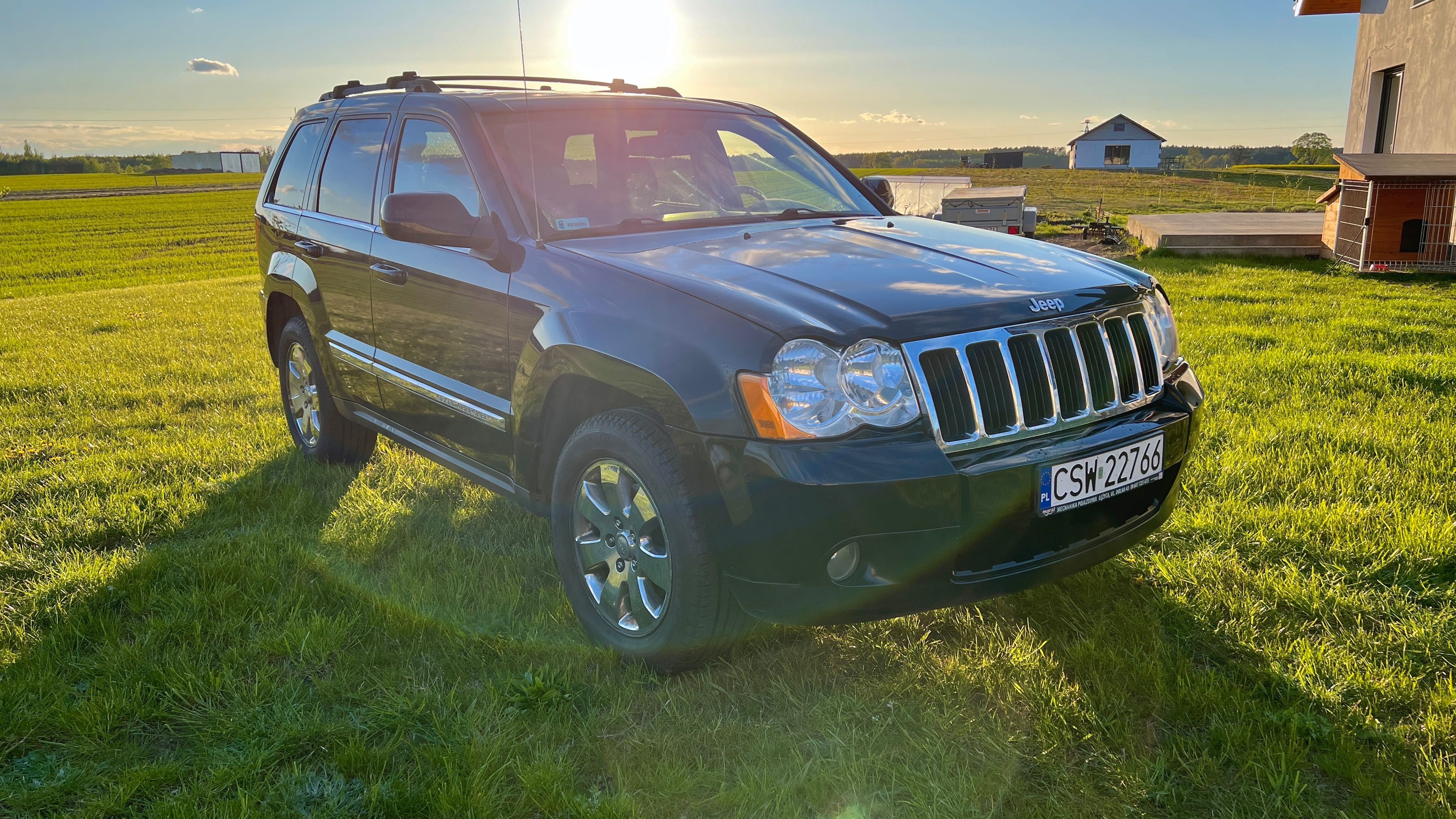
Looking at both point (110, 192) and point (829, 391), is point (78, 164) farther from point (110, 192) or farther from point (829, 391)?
point (829, 391)

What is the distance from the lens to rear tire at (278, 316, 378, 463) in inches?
203

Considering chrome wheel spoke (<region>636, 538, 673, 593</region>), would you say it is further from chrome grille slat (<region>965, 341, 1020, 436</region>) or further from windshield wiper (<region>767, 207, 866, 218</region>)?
windshield wiper (<region>767, 207, 866, 218</region>)

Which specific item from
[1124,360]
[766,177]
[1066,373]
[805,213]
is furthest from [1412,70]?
[1066,373]

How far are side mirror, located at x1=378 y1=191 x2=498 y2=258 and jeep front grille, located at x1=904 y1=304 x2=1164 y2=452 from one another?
1.67 metres

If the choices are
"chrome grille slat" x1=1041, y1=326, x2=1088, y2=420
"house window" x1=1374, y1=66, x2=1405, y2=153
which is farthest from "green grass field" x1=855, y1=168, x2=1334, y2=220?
"chrome grille slat" x1=1041, y1=326, x2=1088, y2=420

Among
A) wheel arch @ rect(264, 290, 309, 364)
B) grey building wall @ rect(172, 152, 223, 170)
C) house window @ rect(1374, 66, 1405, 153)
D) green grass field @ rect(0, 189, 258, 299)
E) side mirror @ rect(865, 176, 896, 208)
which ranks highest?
grey building wall @ rect(172, 152, 223, 170)

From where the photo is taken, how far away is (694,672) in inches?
122

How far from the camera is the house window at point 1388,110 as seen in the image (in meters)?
18.3

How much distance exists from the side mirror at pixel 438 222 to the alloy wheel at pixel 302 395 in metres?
2.03

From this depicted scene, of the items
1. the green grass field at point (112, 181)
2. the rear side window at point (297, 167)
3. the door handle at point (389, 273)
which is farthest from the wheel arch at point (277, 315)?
the green grass field at point (112, 181)

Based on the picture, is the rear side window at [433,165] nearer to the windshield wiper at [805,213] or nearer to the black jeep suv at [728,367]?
the black jeep suv at [728,367]

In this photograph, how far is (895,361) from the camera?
261cm

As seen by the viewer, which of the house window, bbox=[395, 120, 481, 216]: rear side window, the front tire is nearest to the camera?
the front tire

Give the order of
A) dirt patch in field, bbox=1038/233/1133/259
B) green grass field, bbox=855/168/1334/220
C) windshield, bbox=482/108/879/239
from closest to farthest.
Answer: windshield, bbox=482/108/879/239 → dirt patch in field, bbox=1038/233/1133/259 → green grass field, bbox=855/168/1334/220
